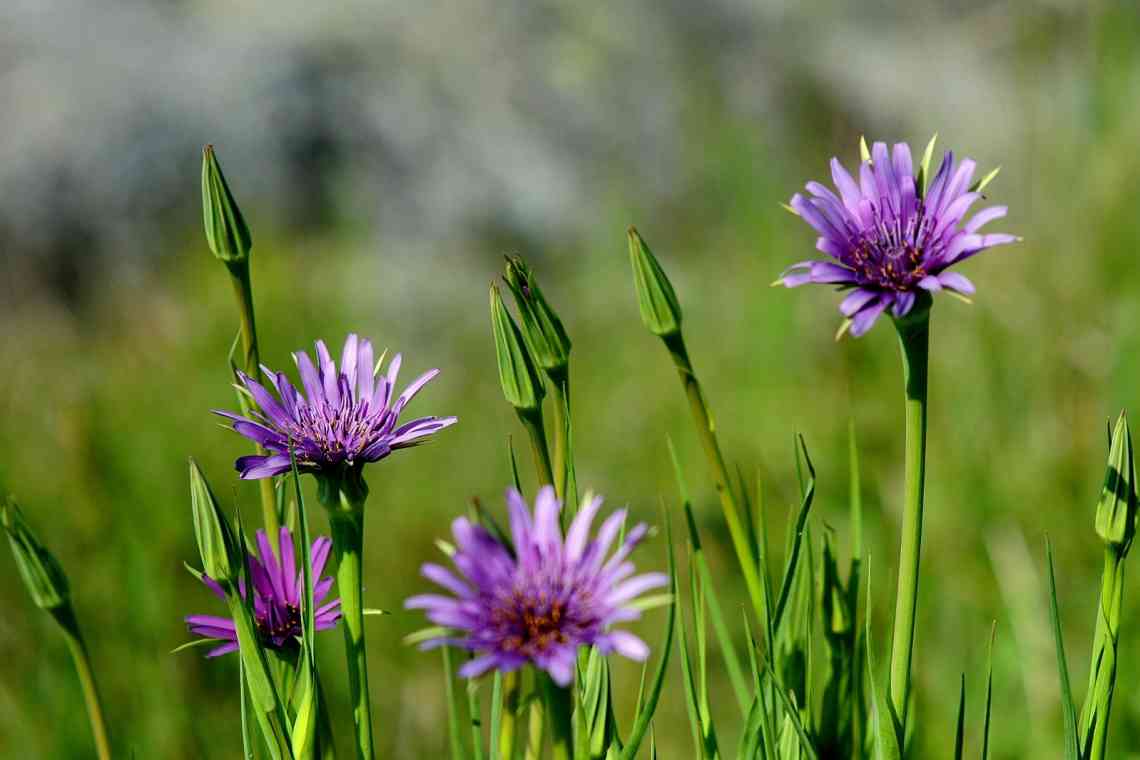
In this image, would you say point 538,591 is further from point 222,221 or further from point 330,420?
point 222,221

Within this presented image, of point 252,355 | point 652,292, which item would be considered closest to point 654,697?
point 652,292

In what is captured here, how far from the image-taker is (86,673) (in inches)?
35.7

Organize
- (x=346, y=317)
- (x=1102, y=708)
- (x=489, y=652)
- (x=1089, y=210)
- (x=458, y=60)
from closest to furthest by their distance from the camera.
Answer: (x=489, y=652), (x=1102, y=708), (x=1089, y=210), (x=346, y=317), (x=458, y=60)

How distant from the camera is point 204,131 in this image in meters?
3.49

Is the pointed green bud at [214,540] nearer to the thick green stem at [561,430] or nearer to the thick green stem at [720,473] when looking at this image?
the thick green stem at [561,430]

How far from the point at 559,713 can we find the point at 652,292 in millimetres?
350

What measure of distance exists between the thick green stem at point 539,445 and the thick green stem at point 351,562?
128 millimetres

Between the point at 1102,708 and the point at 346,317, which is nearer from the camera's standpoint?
the point at 1102,708

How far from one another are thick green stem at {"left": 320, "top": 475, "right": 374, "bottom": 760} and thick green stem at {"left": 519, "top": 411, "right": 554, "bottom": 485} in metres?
0.13

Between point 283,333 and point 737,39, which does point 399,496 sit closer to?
point 283,333

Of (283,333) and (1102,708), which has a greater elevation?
(283,333)

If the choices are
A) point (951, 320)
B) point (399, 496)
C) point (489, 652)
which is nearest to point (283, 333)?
point (399, 496)

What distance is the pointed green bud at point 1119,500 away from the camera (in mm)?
882

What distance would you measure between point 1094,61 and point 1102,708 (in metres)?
2.55
